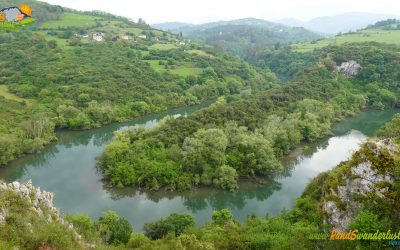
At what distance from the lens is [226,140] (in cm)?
4991

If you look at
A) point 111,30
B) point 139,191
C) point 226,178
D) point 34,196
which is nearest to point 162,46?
point 111,30

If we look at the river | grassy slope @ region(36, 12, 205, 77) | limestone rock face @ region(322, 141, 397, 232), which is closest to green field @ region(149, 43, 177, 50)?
grassy slope @ region(36, 12, 205, 77)

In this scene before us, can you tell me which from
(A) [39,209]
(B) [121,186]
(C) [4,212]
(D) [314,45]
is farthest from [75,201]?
(D) [314,45]

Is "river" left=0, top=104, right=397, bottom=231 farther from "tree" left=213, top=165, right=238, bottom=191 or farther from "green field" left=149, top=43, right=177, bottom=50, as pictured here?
"green field" left=149, top=43, right=177, bottom=50

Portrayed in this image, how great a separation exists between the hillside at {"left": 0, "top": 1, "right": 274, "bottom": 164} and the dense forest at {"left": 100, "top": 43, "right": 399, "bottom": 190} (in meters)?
17.5

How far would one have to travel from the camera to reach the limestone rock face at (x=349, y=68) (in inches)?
3959

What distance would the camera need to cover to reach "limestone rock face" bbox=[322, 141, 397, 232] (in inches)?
812

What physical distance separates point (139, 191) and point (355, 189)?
98.5ft

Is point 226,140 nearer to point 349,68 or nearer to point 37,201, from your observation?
point 37,201

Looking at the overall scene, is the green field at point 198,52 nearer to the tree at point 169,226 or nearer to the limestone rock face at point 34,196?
the tree at point 169,226

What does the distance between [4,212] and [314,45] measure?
6139 inches

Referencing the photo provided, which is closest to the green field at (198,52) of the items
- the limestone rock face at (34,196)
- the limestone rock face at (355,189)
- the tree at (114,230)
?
the tree at (114,230)

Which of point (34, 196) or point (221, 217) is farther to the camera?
point (221, 217)

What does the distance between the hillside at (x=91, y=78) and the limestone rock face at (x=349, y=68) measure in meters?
22.6
